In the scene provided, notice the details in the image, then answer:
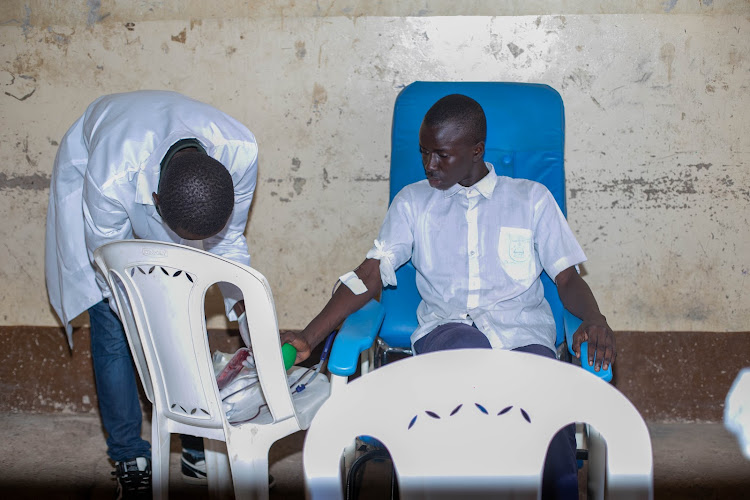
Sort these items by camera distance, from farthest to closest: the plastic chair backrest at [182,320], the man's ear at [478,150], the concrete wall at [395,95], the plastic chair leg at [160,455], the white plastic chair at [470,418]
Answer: the concrete wall at [395,95]
the man's ear at [478,150]
the plastic chair leg at [160,455]
the plastic chair backrest at [182,320]
the white plastic chair at [470,418]

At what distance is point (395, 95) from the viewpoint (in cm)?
264

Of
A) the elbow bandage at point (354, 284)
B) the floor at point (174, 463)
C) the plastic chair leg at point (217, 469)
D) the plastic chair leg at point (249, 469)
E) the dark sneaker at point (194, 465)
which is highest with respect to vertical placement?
the elbow bandage at point (354, 284)

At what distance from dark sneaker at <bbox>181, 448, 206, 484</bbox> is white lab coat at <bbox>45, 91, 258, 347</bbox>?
0.48 m

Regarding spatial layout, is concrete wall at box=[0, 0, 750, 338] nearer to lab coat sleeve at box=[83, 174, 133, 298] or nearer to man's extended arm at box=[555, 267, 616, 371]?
man's extended arm at box=[555, 267, 616, 371]

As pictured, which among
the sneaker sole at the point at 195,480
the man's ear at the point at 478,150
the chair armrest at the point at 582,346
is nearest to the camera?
the chair armrest at the point at 582,346

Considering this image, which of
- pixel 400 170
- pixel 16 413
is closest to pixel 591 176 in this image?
pixel 400 170

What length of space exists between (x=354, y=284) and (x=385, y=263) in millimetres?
136

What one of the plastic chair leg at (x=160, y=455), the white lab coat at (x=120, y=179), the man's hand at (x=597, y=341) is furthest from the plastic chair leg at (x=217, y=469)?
the man's hand at (x=597, y=341)

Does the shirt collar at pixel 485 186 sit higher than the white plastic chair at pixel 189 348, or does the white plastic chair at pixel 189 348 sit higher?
the shirt collar at pixel 485 186

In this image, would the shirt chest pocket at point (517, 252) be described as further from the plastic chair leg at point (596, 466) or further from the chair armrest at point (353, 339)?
the plastic chair leg at point (596, 466)

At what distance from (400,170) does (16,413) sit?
183 centimetres

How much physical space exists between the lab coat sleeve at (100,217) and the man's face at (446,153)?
0.81 meters

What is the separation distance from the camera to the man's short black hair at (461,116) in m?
2.03

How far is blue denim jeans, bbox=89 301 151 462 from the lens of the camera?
2145 mm
